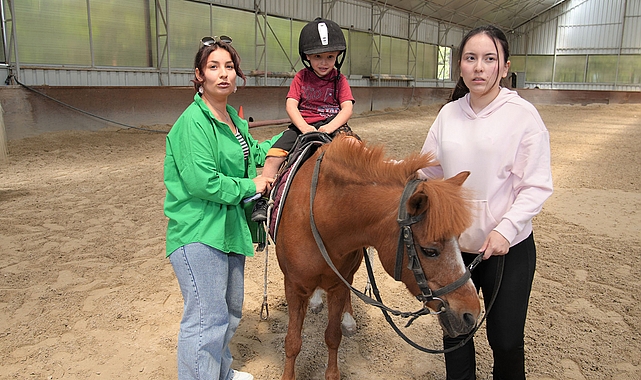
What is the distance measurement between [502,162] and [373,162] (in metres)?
0.45

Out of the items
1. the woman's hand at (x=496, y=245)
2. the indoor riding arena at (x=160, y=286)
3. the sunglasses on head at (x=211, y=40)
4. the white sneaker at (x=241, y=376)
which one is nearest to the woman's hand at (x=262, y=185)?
the indoor riding arena at (x=160, y=286)

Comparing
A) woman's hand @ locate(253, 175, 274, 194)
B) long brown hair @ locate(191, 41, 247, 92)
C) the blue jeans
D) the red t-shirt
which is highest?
long brown hair @ locate(191, 41, 247, 92)

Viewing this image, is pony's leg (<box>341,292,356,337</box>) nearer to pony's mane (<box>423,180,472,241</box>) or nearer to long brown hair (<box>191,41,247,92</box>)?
pony's mane (<box>423,180,472,241</box>)

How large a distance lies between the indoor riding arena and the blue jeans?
2.05ft

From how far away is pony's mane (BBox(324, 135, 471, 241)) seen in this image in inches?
53.0

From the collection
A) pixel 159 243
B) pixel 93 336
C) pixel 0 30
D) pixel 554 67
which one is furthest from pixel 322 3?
pixel 554 67

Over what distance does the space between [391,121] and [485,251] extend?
12.1 meters

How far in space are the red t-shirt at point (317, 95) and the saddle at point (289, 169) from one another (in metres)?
0.74

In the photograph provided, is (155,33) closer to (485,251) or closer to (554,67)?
(485,251)

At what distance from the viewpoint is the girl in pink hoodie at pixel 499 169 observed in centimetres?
153

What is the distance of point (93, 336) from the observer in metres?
2.53

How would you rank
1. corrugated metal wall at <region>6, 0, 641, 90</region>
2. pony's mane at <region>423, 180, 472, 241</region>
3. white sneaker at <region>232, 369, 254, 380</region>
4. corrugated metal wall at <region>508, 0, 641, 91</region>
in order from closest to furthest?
pony's mane at <region>423, 180, 472, 241</region>
white sneaker at <region>232, 369, 254, 380</region>
corrugated metal wall at <region>6, 0, 641, 90</region>
corrugated metal wall at <region>508, 0, 641, 91</region>

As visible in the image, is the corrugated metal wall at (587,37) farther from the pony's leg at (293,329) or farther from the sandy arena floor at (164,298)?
the pony's leg at (293,329)

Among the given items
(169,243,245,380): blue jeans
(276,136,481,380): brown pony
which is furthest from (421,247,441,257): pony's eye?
(169,243,245,380): blue jeans
